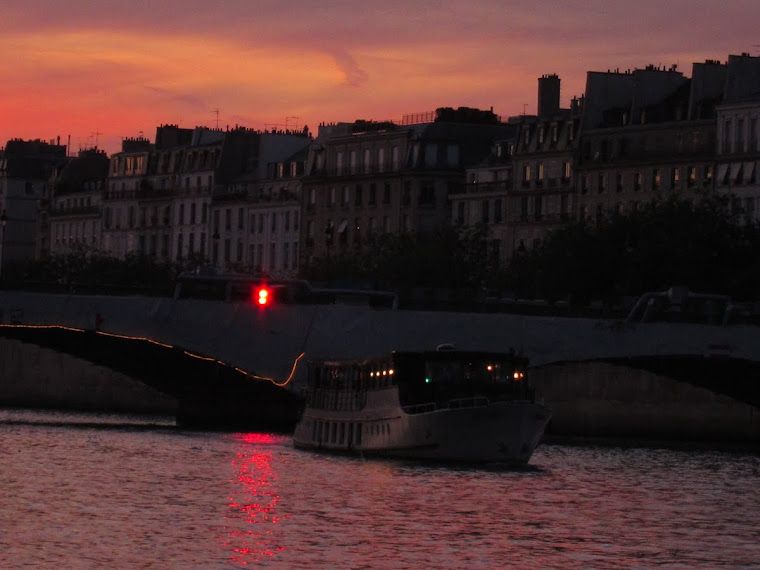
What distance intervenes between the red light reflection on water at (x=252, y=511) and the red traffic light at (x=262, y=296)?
1158 centimetres

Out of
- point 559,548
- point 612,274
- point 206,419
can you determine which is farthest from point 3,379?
point 559,548

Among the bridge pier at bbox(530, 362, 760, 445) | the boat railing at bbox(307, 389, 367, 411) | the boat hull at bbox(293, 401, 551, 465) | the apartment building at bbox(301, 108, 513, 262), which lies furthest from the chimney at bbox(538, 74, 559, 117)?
the boat hull at bbox(293, 401, 551, 465)

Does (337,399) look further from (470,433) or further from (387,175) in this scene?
(387,175)

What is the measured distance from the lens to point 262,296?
96.4 meters

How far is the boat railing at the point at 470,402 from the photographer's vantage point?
3024 inches

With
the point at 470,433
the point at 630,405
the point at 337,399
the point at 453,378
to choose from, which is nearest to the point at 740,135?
the point at 630,405

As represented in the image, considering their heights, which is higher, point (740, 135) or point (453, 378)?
point (740, 135)

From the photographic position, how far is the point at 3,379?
12569 cm

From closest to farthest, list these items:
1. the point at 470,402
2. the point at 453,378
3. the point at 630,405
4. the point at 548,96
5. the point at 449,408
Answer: the point at 449,408, the point at 470,402, the point at 453,378, the point at 630,405, the point at 548,96

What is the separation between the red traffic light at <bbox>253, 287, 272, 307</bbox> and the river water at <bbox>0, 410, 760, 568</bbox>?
9.69m

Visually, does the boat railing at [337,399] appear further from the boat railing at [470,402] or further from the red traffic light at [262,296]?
the red traffic light at [262,296]

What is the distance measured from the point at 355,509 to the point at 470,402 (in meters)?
15.1

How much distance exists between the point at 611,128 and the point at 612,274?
73.4 feet

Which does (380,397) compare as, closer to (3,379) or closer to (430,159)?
(3,379)
